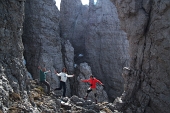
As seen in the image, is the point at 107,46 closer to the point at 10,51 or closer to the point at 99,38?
the point at 99,38

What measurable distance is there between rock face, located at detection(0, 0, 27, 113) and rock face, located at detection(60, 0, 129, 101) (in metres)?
33.5

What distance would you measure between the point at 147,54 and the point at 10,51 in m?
13.0

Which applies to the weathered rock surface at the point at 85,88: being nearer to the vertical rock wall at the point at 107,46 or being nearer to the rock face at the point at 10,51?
→ the vertical rock wall at the point at 107,46

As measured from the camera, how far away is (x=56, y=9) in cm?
4353

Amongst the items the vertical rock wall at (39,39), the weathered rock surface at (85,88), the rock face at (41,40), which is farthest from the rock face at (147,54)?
the vertical rock wall at (39,39)

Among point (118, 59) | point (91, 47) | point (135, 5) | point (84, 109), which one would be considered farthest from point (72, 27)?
point (84, 109)

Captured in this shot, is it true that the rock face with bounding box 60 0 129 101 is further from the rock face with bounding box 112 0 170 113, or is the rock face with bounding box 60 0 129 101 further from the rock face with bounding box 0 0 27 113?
the rock face with bounding box 0 0 27 113

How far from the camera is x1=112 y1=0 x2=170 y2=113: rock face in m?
19.7

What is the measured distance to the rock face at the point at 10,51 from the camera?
37.3ft

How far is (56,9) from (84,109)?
29.8 metres

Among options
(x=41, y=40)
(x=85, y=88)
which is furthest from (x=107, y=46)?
(x=41, y=40)

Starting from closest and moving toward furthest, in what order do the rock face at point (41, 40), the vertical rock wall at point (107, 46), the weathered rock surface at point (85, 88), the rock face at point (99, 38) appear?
the rock face at point (41, 40) → the weathered rock surface at point (85, 88) → the vertical rock wall at point (107, 46) → the rock face at point (99, 38)

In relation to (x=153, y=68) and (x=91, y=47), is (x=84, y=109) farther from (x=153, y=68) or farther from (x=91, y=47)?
(x=91, y=47)

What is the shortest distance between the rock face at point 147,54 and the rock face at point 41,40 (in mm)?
17812
